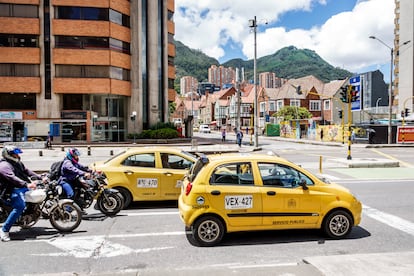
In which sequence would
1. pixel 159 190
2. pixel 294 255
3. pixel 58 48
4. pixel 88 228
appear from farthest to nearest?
pixel 58 48
pixel 159 190
pixel 88 228
pixel 294 255

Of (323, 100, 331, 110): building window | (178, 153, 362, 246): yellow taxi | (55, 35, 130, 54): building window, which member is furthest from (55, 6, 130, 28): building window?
(323, 100, 331, 110): building window

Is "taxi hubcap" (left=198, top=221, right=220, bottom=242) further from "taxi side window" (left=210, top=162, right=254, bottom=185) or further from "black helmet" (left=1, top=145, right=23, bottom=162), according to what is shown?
"black helmet" (left=1, top=145, right=23, bottom=162)

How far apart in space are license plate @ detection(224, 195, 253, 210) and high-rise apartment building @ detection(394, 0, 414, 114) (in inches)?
3031

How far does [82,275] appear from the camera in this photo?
5.01 metres

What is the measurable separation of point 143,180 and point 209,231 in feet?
10.9

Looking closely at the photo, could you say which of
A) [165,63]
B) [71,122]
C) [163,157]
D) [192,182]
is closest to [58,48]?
[71,122]

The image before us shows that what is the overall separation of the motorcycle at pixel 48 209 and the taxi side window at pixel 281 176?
3860 millimetres

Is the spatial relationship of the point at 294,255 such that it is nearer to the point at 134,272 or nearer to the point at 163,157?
the point at 134,272

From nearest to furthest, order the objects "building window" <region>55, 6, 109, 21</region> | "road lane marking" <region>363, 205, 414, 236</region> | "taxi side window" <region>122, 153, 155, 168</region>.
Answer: "road lane marking" <region>363, 205, 414, 236</region>, "taxi side window" <region>122, 153, 155, 168</region>, "building window" <region>55, 6, 109, 21</region>

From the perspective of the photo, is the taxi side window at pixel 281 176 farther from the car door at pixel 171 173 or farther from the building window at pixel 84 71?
the building window at pixel 84 71

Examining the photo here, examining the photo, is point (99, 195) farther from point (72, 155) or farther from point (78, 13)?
point (78, 13)

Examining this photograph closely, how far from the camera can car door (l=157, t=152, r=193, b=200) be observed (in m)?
9.09

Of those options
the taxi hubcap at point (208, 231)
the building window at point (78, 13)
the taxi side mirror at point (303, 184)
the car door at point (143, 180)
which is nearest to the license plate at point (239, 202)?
the taxi hubcap at point (208, 231)

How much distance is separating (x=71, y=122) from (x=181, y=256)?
37.4 metres
